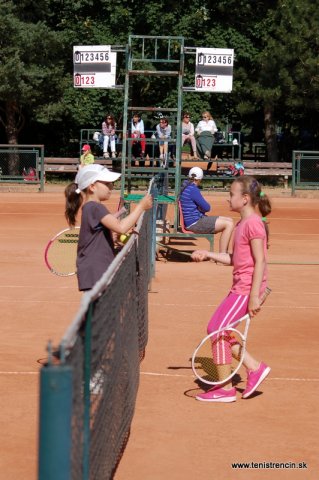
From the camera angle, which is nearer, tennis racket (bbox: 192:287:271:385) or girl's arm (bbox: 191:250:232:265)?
tennis racket (bbox: 192:287:271:385)

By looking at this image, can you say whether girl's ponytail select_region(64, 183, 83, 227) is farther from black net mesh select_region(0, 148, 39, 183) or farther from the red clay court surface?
black net mesh select_region(0, 148, 39, 183)

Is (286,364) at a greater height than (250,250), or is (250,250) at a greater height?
(250,250)

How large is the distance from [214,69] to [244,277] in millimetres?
14663

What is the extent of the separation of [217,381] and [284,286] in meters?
6.83

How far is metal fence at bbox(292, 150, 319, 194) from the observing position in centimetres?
3567

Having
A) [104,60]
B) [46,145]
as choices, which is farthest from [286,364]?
[46,145]

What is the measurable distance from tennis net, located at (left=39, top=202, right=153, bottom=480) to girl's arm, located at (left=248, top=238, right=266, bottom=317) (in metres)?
0.95

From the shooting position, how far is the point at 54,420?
4.26 metres

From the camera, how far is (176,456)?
7594mm

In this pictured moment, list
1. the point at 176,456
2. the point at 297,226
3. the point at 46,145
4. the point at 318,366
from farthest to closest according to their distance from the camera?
1. the point at 46,145
2. the point at 297,226
3. the point at 318,366
4. the point at 176,456

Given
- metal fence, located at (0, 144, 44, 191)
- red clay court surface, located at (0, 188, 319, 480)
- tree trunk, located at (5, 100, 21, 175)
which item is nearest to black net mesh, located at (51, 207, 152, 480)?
red clay court surface, located at (0, 188, 319, 480)

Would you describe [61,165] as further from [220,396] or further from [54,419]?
[54,419]

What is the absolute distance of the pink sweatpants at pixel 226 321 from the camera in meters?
9.02

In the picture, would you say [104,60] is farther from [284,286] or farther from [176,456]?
[176,456]
